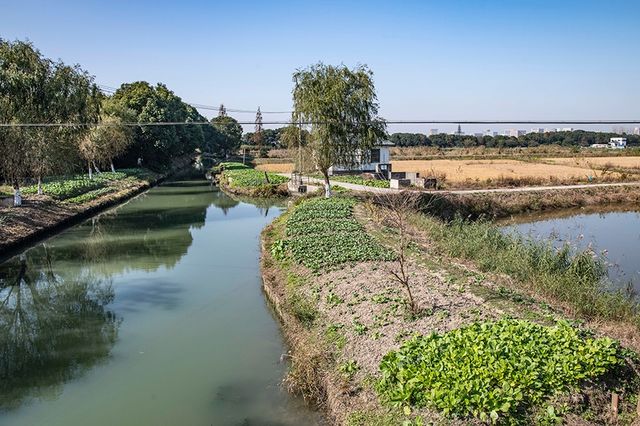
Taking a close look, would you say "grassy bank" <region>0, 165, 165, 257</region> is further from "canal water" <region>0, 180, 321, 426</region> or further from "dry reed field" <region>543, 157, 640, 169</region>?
"dry reed field" <region>543, 157, 640, 169</region>

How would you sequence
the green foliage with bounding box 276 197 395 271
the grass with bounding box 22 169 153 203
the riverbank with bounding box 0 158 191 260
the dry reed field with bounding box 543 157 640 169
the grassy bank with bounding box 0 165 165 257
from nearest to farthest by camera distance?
the green foliage with bounding box 276 197 395 271 < the riverbank with bounding box 0 158 191 260 < the grassy bank with bounding box 0 165 165 257 < the grass with bounding box 22 169 153 203 < the dry reed field with bounding box 543 157 640 169

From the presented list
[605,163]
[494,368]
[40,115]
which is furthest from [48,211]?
[605,163]

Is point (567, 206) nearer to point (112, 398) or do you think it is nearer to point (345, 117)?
point (345, 117)

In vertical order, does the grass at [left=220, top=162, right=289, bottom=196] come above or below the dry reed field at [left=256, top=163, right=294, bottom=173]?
below

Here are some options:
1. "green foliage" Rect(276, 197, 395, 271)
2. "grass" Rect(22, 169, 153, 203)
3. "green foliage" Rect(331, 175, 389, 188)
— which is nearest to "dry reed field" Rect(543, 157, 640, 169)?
"green foliage" Rect(331, 175, 389, 188)

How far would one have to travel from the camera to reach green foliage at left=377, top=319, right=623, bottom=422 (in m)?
7.50

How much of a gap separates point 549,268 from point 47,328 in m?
13.9

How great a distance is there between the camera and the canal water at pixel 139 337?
9883 mm

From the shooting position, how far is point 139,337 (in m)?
13.4

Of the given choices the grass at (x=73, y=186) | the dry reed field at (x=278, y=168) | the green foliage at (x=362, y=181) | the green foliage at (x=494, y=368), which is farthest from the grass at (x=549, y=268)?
the dry reed field at (x=278, y=168)

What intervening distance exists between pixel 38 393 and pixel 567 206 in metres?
36.6

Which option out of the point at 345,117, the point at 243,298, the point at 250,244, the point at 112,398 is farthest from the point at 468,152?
the point at 112,398

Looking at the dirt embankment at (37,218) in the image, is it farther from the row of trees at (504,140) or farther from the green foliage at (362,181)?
the row of trees at (504,140)

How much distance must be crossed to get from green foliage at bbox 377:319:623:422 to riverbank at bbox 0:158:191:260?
773 inches
